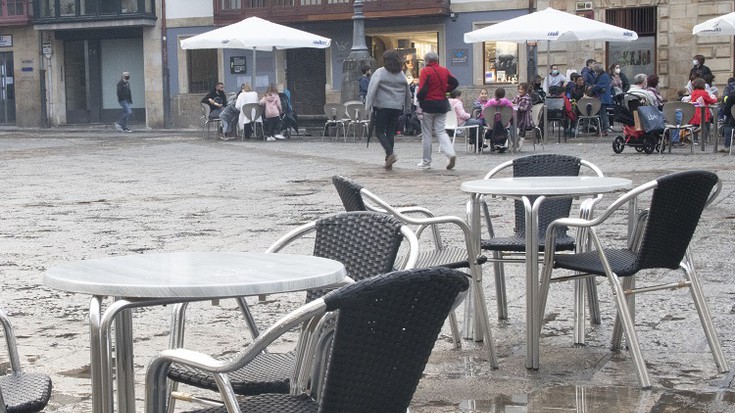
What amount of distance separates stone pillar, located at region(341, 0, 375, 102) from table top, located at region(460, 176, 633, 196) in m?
23.6

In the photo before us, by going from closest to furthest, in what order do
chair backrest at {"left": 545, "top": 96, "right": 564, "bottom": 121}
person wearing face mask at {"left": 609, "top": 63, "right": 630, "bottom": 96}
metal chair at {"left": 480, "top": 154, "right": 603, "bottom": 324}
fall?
metal chair at {"left": 480, "top": 154, "right": 603, "bottom": 324}
chair backrest at {"left": 545, "top": 96, "right": 564, "bottom": 121}
person wearing face mask at {"left": 609, "top": 63, "right": 630, "bottom": 96}

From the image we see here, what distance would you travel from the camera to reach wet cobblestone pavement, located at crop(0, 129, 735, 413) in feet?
17.6

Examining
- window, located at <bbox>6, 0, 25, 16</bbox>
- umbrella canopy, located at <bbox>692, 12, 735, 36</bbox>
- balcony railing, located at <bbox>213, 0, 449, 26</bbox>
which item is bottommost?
umbrella canopy, located at <bbox>692, 12, 735, 36</bbox>

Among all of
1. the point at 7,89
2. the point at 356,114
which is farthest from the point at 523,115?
the point at 7,89

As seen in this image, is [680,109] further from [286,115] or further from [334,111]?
[286,115]

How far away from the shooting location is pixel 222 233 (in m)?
11.0

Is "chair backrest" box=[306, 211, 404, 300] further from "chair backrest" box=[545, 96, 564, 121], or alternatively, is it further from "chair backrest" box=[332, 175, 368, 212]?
"chair backrest" box=[545, 96, 564, 121]

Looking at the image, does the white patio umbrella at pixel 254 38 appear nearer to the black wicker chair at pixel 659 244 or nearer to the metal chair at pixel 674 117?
the metal chair at pixel 674 117

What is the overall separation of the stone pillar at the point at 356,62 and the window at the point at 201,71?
26.5ft

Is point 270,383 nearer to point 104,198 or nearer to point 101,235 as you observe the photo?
point 101,235

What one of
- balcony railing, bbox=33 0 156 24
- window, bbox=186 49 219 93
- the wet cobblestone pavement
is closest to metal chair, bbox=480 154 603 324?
the wet cobblestone pavement

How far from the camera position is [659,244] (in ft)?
18.5

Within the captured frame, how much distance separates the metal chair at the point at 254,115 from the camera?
90.4 feet

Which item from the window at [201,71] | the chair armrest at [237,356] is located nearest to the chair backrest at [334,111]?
the window at [201,71]
